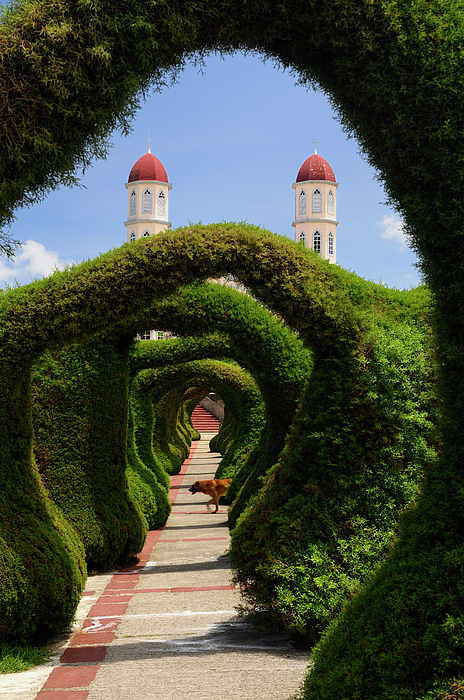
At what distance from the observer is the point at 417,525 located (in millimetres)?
2697

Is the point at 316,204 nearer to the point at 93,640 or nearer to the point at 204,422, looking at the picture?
the point at 204,422

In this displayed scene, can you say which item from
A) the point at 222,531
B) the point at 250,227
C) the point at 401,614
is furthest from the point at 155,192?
the point at 401,614

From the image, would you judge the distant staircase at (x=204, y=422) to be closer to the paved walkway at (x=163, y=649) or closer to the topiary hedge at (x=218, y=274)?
the paved walkway at (x=163, y=649)

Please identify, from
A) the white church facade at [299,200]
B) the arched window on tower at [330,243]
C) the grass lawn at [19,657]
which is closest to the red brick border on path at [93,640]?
the grass lawn at [19,657]

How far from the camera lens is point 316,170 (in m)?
54.0

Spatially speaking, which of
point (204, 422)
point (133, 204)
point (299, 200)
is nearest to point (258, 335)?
point (204, 422)

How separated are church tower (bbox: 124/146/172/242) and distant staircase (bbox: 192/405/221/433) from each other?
52.8 ft

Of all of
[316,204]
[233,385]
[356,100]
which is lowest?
[233,385]

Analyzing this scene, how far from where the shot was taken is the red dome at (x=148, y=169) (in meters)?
52.9

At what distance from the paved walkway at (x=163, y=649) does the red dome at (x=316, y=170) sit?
1941 inches

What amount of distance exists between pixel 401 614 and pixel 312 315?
291 centimetres

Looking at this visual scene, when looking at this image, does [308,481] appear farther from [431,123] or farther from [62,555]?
[431,123]

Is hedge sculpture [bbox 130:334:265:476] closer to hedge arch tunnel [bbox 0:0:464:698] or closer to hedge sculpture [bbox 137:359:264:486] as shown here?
hedge sculpture [bbox 137:359:264:486]

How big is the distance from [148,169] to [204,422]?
73.2 ft
